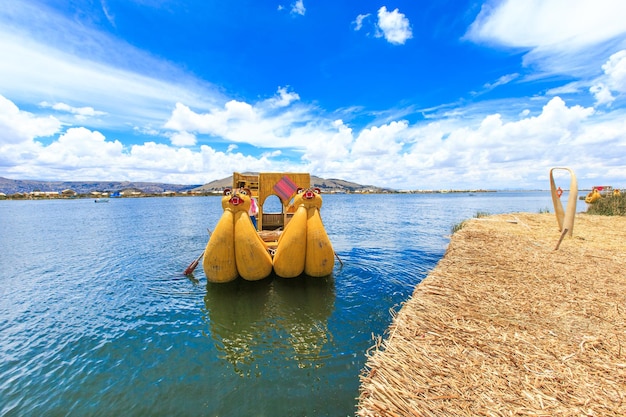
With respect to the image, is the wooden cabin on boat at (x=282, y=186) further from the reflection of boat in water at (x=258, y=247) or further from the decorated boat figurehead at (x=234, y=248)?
the decorated boat figurehead at (x=234, y=248)

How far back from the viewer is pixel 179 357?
729 centimetres

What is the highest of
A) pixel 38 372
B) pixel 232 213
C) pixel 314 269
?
pixel 232 213

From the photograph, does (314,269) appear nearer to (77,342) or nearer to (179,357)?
(179,357)

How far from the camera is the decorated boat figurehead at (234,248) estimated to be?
419 inches

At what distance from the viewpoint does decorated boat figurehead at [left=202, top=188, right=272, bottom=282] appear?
10641 millimetres

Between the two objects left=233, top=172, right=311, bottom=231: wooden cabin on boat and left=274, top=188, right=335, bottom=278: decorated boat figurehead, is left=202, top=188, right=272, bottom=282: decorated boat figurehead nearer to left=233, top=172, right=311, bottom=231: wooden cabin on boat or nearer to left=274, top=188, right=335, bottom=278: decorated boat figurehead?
left=274, top=188, right=335, bottom=278: decorated boat figurehead

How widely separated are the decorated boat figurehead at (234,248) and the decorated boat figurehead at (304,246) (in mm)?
877

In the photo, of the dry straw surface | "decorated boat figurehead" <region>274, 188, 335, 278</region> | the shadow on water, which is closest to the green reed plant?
the dry straw surface

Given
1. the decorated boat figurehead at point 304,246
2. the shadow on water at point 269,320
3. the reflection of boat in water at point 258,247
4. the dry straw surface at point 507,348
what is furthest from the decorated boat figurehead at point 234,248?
the dry straw surface at point 507,348

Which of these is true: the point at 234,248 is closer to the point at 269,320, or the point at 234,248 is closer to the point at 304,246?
the point at 304,246

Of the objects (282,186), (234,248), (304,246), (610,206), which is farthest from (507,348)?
(610,206)

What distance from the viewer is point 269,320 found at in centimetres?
916

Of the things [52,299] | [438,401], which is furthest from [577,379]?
[52,299]

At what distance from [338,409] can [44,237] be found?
3500cm
